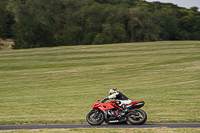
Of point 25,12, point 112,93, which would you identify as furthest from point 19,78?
point 25,12

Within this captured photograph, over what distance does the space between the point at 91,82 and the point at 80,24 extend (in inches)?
2179

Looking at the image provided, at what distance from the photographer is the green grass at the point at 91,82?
13.3m

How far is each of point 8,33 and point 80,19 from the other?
74.4 feet

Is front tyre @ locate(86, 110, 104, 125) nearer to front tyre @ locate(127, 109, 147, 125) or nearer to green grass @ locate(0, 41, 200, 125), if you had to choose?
green grass @ locate(0, 41, 200, 125)

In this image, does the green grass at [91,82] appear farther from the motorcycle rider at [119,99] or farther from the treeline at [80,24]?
the treeline at [80,24]

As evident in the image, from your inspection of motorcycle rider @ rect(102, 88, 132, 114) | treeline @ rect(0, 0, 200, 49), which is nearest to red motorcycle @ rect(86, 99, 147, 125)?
motorcycle rider @ rect(102, 88, 132, 114)

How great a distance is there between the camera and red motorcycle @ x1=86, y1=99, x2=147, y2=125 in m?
10.1

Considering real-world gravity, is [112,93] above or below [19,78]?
above

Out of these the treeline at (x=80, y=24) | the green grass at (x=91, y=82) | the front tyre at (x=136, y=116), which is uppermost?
the treeline at (x=80, y=24)

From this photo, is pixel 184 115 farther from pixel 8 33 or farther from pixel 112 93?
pixel 8 33

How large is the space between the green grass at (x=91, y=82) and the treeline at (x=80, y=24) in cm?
1876

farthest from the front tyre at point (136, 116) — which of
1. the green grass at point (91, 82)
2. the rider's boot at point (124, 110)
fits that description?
the green grass at point (91, 82)

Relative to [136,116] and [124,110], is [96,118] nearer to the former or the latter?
[124,110]

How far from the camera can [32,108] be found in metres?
15.3
